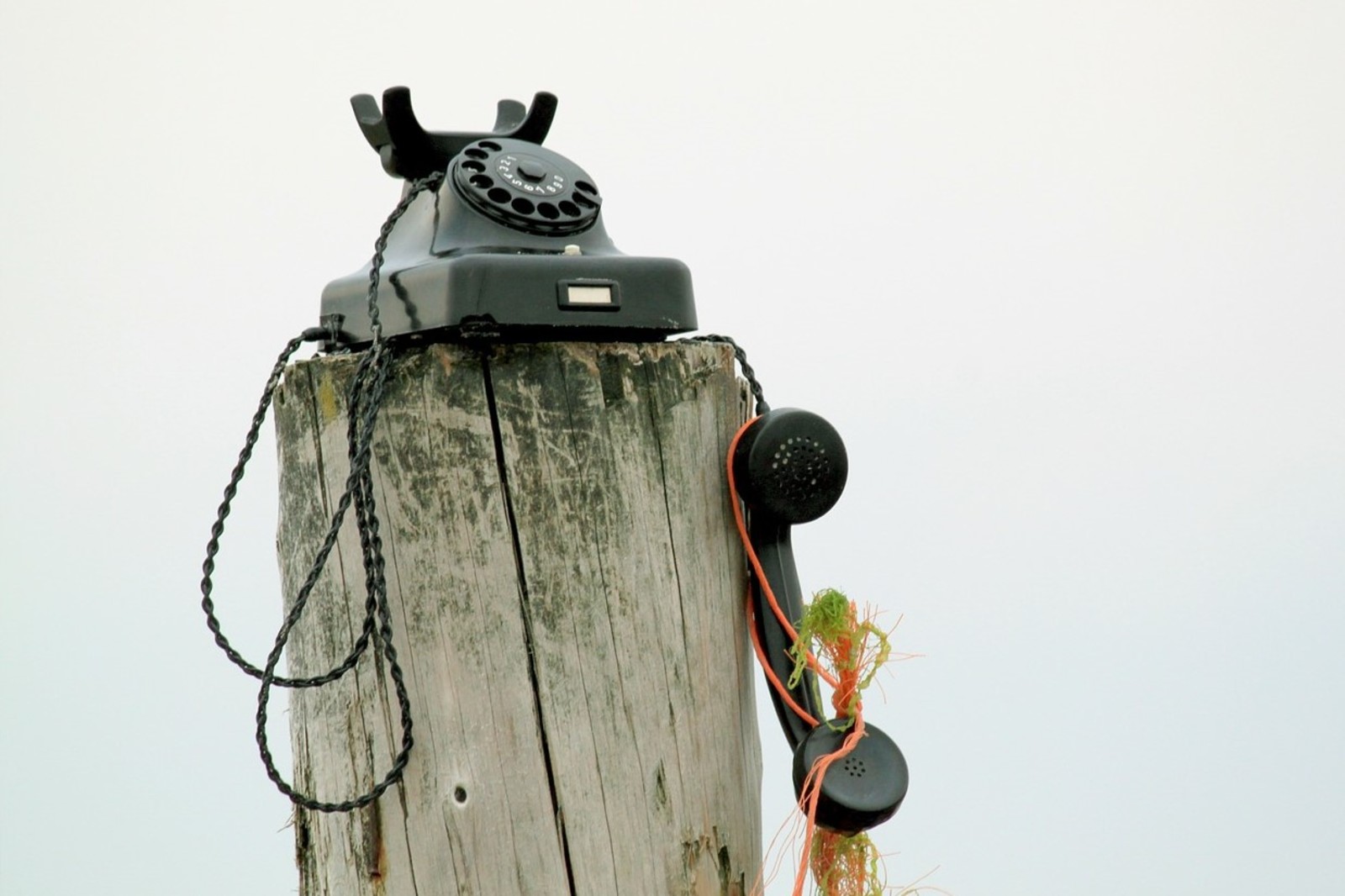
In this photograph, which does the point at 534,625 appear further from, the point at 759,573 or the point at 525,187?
the point at 525,187

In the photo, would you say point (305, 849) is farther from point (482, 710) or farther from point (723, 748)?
point (723, 748)

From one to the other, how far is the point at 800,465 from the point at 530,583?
0.37 meters

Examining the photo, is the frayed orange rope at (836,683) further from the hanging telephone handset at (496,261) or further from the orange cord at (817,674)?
the hanging telephone handset at (496,261)

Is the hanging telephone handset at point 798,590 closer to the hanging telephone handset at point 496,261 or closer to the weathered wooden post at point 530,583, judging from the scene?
the weathered wooden post at point 530,583

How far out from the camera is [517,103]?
2.15m

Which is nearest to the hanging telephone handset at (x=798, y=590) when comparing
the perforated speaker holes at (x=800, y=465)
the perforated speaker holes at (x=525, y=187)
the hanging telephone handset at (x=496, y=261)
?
the perforated speaker holes at (x=800, y=465)

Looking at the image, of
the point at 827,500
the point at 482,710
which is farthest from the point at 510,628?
the point at 827,500

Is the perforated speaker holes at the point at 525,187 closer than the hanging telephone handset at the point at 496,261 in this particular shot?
No

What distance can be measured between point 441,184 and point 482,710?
2.16ft

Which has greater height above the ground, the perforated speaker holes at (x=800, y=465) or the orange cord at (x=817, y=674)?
the perforated speaker holes at (x=800, y=465)

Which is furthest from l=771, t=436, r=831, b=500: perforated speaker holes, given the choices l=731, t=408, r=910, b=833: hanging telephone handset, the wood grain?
the wood grain

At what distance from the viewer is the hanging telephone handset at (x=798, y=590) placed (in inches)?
72.1

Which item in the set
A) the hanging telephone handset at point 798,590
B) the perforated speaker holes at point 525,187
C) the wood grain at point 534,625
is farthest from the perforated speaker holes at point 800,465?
the perforated speaker holes at point 525,187

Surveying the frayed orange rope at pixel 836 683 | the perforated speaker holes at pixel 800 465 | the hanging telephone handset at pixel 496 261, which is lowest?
the frayed orange rope at pixel 836 683
